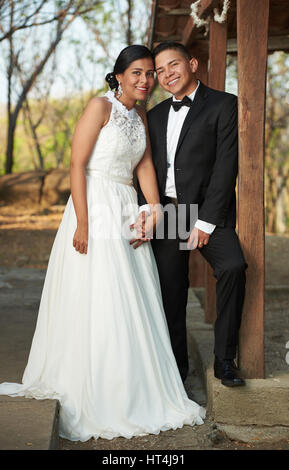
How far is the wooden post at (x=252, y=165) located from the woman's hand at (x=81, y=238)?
81 cm

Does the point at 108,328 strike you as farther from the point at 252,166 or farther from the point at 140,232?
the point at 252,166

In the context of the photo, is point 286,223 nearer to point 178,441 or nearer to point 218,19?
point 218,19

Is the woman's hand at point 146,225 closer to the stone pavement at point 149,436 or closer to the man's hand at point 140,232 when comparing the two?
the man's hand at point 140,232

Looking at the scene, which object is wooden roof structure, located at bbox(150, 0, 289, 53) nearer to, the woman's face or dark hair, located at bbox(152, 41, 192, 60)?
dark hair, located at bbox(152, 41, 192, 60)

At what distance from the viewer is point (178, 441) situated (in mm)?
3078

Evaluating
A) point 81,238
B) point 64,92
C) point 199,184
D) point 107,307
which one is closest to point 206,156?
point 199,184

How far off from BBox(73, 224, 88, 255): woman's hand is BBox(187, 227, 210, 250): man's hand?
0.57m

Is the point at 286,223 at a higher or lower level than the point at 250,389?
higher

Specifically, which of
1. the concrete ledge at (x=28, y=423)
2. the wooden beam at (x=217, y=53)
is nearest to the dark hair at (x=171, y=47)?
the wooden beam at (x=217, y=53)

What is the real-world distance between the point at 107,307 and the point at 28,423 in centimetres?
→ 69

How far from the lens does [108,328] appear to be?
318 centimetres
